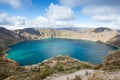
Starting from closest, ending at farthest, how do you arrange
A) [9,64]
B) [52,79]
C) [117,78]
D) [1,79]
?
[117,78]
[52,79]
[1,79]
[9,64]

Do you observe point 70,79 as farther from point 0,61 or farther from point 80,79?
point 0,61

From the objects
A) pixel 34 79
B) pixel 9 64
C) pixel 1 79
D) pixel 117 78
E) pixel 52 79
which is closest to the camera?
pixel 117 78

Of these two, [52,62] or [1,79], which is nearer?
[1,79]

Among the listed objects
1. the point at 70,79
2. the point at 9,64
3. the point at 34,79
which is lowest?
the point at 9,64

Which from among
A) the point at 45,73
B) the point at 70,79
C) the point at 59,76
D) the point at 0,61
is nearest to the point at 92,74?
the point at 70,79

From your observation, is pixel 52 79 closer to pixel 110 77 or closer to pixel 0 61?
pixel 110 77

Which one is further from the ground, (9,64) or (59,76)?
(59,76)

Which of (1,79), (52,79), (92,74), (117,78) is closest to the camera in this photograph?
(117,78)

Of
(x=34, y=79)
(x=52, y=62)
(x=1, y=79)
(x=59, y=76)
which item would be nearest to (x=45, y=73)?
(x=34, y=79)

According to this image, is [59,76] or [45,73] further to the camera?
[45,73]
